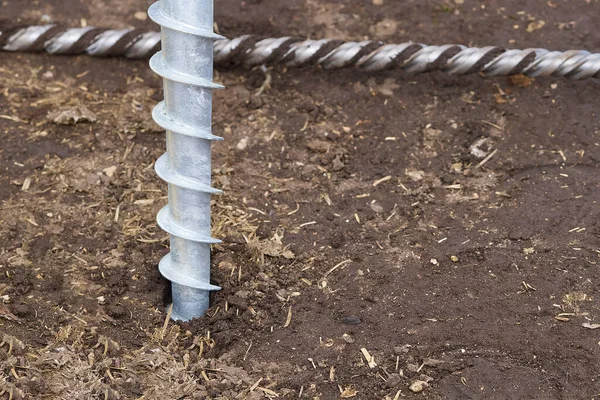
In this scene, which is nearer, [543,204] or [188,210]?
[188,210]

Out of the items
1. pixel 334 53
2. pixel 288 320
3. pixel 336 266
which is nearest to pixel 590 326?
pixel 336 266

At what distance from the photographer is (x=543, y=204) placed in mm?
3316

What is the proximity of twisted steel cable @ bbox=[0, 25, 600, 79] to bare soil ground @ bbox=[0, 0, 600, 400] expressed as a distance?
0.34ft

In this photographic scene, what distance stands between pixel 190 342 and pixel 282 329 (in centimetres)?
33

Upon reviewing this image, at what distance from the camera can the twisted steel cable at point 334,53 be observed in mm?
3900

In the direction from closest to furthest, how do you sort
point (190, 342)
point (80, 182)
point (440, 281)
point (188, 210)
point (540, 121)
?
point (188, 210)
point (190, 342)
point (440, 281)
point (80, 182)
point (540, 121)

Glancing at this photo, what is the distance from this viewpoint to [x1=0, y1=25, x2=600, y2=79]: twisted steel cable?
3900 millimetres

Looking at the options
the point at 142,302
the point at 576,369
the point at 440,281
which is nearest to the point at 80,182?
the point at 142,302

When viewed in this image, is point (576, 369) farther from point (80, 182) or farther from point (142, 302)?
point (80, 182)

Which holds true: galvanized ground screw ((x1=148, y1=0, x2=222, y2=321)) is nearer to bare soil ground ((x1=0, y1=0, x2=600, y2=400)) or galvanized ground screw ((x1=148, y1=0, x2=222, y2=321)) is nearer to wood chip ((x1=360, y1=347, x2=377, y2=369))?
bare soil ground ((x1=0, y1=0, x2=600, y2=400))

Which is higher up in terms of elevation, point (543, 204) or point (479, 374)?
point (543, 204)

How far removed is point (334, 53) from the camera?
3975 millimetres

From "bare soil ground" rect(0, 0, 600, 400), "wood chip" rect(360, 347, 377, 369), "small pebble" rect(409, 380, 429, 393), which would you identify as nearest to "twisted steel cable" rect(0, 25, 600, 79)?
"bare soil ground" rect(0, 0, 600, 400)

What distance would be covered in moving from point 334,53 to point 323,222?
1119 mm
